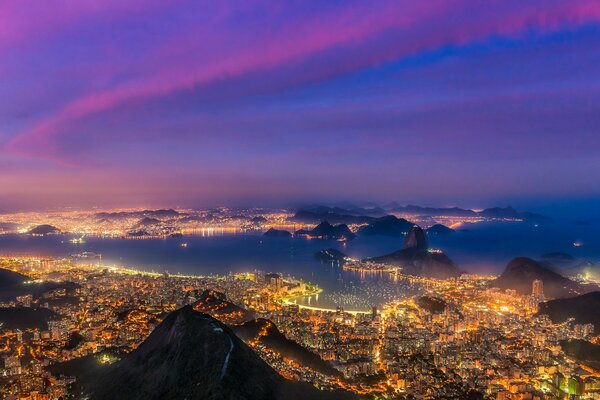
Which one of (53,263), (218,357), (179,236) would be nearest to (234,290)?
(218,357)

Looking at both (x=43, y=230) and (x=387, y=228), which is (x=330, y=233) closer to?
(x=387, y=228)

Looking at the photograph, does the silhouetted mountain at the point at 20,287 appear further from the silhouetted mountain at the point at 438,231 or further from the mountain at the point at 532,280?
the silhouetted mountain at the point at 438,231

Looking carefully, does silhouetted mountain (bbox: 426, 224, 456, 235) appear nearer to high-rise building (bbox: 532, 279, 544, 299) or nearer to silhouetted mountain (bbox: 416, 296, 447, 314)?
high-rise building (bbox: 532, 279, 544, 299)

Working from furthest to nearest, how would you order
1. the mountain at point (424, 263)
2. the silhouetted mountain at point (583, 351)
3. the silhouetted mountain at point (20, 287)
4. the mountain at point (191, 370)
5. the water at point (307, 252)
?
1. the mountain at point (424, 263)
2. the water at point (307, 252)
3. the silhouetted mountain at point (20, 287)
4. the silhouetted mountain at point (583, 351)
5. the mountain at point (191, 370)

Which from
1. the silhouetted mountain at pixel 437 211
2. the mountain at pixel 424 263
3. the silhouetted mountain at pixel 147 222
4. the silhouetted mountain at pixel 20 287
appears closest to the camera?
the silhouetted mountain at pixel 20 287

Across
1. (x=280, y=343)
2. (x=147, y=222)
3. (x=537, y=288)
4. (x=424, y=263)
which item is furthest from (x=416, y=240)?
(x=147, y=222)

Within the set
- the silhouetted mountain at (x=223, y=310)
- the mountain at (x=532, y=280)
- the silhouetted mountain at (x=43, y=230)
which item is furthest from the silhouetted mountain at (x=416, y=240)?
the silhouetted mountain at (x=43, y=230)
